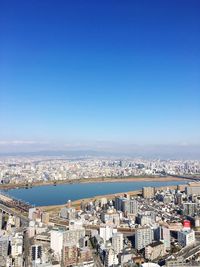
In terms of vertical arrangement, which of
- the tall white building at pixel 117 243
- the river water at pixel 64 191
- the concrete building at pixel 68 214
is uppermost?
the tall white building at pixel 117 243

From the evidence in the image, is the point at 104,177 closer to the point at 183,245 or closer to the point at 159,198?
the point at 159,198

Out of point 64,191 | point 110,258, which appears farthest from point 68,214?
point 64,191

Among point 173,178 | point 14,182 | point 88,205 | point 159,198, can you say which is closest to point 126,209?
point 88,205

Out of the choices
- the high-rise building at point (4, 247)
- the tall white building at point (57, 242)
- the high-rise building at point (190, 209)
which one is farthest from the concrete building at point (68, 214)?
the high-rise building at point (4, 247)

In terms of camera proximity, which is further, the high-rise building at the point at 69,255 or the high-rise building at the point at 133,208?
the high-rise building at the point at 133,208

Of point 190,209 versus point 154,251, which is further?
point 190,209

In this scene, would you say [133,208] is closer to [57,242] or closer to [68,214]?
[68,214]

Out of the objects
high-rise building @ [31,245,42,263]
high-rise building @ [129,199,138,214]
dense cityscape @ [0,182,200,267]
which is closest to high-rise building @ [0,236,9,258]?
dense cityscape @ [0,182,200,267]

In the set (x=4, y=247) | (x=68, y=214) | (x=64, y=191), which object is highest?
(x=4, y=247)

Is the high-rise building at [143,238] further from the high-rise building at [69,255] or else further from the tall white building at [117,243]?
the high-rise building at [69,255]
